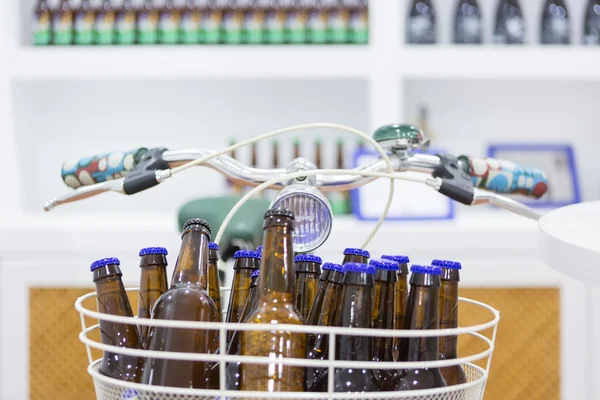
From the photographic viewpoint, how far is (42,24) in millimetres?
2322

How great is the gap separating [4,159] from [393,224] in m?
1.25

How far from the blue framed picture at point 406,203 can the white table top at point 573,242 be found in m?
1.44

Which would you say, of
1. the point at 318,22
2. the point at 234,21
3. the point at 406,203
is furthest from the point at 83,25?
the point at 406,203

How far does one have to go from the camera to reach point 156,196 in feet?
8.29

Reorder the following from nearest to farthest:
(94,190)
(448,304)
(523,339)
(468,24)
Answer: (448,304), (94,190), (523,339), (468,24)

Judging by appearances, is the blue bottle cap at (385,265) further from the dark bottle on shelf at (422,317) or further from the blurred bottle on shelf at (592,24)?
the blurred bottle on shelf at (592,24)

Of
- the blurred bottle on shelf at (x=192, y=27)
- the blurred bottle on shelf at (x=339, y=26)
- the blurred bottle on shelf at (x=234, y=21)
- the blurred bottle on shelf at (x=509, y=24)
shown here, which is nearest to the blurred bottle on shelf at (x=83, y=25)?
the blurred bottle on shelf at (x=192, y=27)

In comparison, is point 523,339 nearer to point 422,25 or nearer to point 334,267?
point 422,25

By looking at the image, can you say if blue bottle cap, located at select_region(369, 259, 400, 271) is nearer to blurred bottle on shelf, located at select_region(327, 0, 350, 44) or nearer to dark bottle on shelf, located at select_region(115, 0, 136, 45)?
blurred bottle on shelf, located at select_region(327, 0, 350, 44)

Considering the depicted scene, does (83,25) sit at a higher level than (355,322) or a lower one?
higher

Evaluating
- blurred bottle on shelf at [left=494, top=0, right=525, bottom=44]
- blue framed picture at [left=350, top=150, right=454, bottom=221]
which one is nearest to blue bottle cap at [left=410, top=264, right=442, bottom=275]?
blue framed picture at [left=350, top=150, right=454, bottom=221]

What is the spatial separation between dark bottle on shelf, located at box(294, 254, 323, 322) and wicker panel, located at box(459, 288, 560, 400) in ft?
4.93

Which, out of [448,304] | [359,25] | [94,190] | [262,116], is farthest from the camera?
[262,116]

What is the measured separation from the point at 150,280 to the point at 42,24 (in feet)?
6.67
